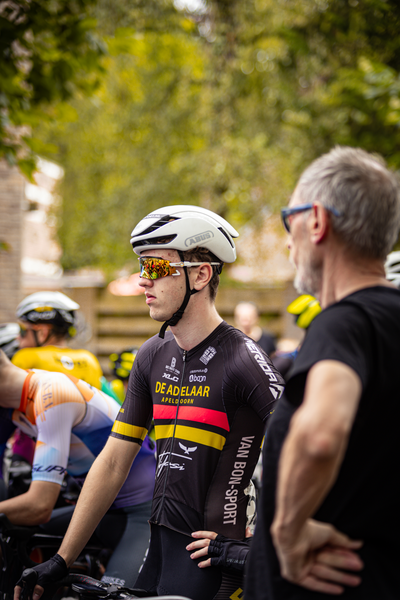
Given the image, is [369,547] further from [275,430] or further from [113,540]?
[113,540]

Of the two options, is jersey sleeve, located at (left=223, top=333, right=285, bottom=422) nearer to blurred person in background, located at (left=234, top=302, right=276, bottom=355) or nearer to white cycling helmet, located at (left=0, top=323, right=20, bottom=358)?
white cycling helmet, located at (left=0, top=323, right=20, bottom=358)

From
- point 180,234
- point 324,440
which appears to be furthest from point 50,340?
point 324,440

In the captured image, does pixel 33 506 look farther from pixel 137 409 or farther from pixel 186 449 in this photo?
pixel 186 449

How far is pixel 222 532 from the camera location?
7.48 ft

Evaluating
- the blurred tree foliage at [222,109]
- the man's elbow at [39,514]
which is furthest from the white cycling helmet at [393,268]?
the blurred tree foliage at [222,109]

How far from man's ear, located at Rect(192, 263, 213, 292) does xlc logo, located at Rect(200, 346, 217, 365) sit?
0.95 ft

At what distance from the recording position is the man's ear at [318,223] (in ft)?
4.67

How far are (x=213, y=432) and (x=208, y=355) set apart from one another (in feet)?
1.15

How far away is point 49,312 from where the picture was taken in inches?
192

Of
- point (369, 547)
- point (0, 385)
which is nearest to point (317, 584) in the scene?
point (369, 547)

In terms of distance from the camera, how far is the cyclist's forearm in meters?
2.47

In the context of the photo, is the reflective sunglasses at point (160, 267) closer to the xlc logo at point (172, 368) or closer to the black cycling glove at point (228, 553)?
the xlc logo at point (172, 368)

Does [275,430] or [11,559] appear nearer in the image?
[275,430]

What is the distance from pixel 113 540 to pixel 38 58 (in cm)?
479
